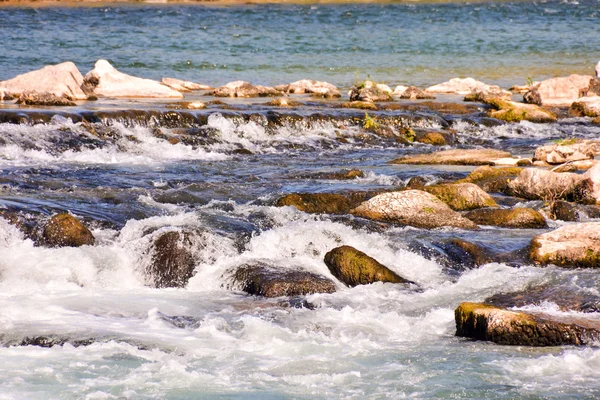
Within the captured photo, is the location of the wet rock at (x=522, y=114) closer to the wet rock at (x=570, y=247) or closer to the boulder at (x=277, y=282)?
the wet rock at (x=570, y=247)

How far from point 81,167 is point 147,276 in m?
5.68

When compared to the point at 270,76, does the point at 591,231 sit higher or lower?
higher

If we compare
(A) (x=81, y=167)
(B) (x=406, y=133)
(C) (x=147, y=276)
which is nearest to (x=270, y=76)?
(B) (x=406, y=133)

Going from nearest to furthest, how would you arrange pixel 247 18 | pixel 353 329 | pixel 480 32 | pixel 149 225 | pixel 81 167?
pixel 353 329, pixel 149 225, pixel 81 167, pixel 480 32, pixel 247 18

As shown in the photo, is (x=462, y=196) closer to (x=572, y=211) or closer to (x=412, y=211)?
(x=412, y=211)

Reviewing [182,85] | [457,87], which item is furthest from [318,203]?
[457,87]

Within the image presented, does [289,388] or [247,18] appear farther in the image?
[247,18]

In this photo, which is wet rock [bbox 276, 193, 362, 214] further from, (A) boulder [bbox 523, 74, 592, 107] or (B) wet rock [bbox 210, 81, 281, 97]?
(A) boulder [bbox 523, 74, 592, 107]

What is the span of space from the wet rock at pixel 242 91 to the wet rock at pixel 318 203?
12807mm

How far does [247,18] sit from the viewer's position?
5272cm

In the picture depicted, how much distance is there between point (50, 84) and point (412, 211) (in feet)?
42.4

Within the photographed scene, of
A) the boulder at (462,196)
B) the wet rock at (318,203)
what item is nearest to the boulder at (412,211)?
the wet rock at (318,203)

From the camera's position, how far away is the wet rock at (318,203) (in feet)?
38.7

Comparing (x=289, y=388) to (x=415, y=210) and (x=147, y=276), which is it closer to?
(x=147, y=276)
